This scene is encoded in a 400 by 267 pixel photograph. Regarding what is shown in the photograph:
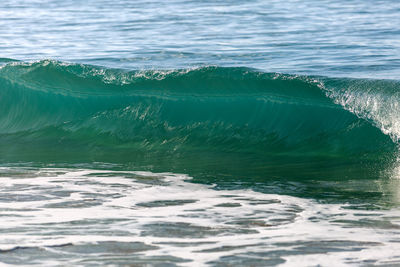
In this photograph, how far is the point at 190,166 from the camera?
8.12m

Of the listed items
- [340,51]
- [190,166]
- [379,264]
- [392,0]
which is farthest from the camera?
[392,0]

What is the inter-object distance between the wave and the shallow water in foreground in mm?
1385

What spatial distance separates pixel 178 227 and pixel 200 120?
204 inches

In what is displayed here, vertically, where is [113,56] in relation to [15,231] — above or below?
above

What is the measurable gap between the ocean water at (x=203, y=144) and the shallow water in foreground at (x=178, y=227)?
0.02 m

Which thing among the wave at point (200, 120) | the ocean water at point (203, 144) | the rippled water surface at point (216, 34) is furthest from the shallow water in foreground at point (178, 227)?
the rippled water surface at point (216, 34)

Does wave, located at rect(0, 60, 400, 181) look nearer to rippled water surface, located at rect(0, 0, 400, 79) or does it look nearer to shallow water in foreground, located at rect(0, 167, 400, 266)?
rippled water surface, located at rect(0, 0, 400, 79)

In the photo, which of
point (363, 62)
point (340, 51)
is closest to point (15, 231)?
point (363, 62)

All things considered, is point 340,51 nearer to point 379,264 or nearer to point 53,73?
point 53,73

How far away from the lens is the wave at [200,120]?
8547mm

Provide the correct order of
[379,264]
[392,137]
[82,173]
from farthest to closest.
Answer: [392,137] → [82,173] → [379,264]

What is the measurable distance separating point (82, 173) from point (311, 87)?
12.9 ft

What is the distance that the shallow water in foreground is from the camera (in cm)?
457

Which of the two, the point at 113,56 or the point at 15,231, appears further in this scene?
the point at 113,56
